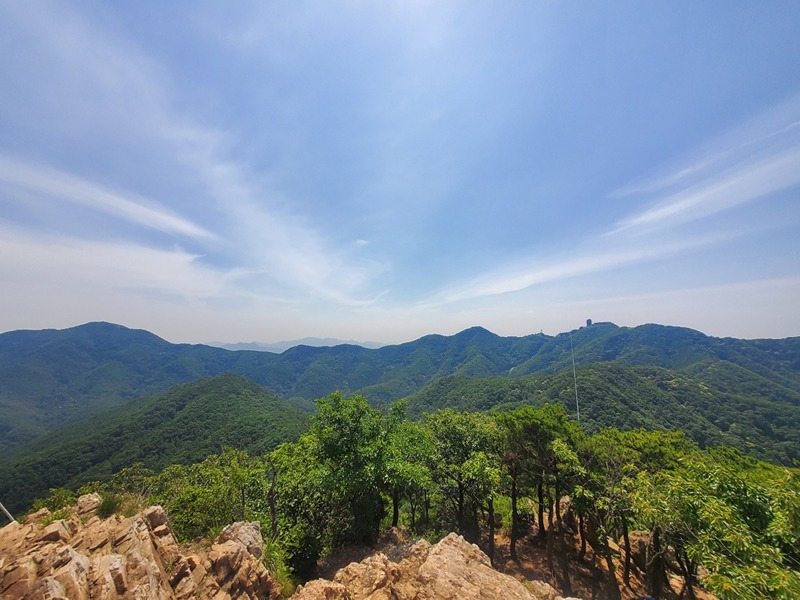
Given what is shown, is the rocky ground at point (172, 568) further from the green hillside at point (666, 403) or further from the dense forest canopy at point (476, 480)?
the green hillside at point (666, 403)

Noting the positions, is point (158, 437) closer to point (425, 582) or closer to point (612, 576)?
point (425, 582)

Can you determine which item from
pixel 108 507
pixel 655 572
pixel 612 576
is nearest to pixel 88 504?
pixel 108 507

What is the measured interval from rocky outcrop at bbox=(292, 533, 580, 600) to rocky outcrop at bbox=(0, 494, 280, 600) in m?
2.15

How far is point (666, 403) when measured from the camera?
125 metres

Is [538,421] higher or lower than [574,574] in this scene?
higher

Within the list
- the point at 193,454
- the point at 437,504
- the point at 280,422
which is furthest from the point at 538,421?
the point at 280,422

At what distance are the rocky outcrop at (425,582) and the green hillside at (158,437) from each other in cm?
8164

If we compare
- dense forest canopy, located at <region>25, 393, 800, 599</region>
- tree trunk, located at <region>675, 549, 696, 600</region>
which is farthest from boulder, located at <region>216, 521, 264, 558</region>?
tree trunk, located at <region>675, 549, 696, 600</region>

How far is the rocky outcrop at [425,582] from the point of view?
9.26 meters

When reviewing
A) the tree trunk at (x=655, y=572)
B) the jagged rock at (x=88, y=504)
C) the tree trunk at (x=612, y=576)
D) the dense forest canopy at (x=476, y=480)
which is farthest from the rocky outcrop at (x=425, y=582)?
the tree trunk at (x=655, y=572)

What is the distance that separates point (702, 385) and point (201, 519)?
19833 cm

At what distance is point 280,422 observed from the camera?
125 m

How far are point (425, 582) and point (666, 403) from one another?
159 m

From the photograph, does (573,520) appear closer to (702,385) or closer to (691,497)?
(691,497)
